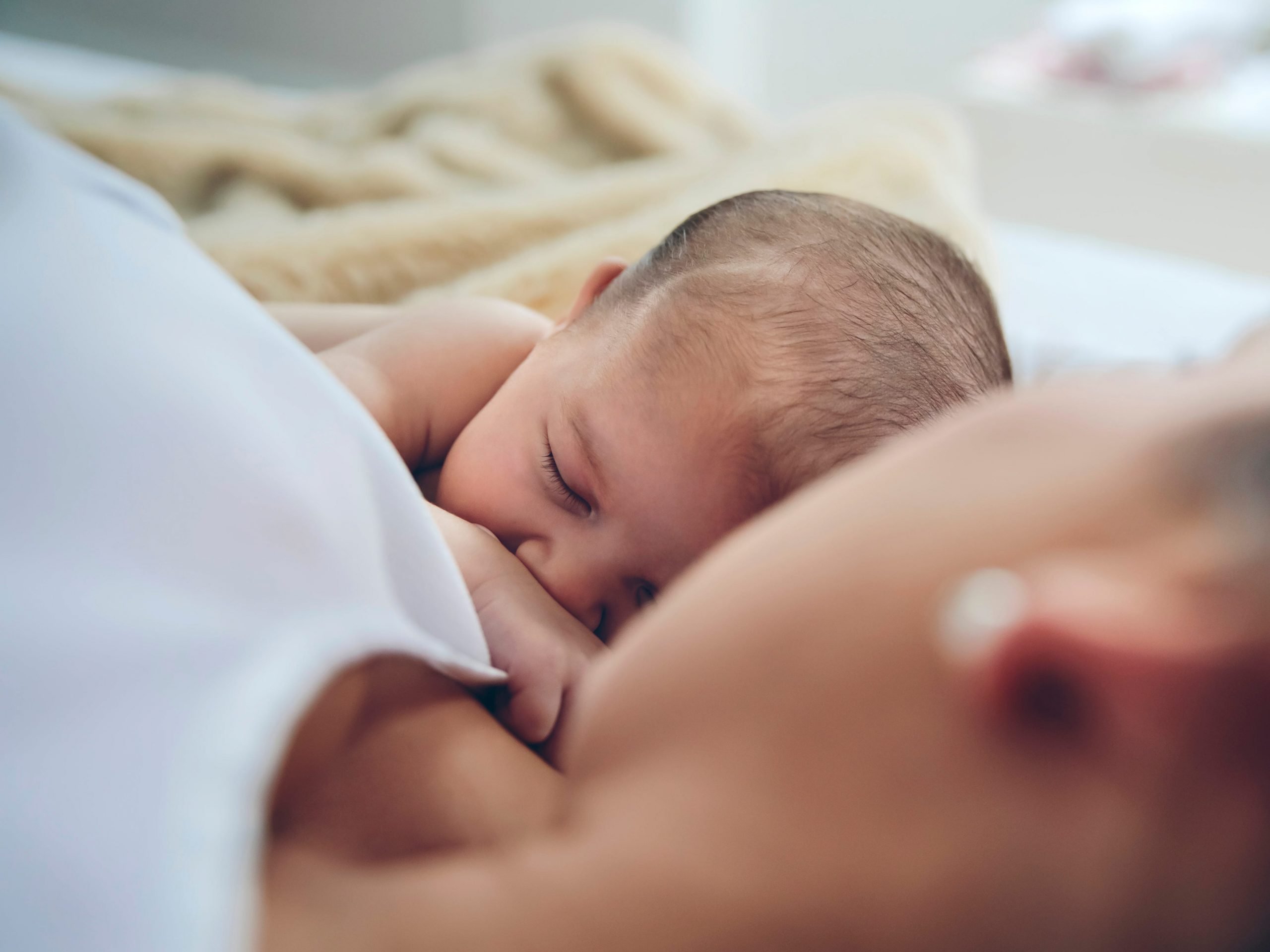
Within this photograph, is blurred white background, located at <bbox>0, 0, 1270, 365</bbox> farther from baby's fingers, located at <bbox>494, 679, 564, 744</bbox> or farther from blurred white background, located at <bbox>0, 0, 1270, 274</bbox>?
baby's fingers, located at <bbox>494, 679, 564, 744</bbox>

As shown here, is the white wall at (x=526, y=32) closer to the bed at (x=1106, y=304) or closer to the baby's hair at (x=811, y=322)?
the bed at (x=1106, y=304)

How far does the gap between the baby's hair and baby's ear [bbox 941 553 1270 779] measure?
301mm

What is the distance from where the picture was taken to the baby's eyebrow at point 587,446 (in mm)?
538

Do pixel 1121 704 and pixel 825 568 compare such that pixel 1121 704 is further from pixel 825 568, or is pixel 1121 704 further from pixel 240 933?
pixel 240 933

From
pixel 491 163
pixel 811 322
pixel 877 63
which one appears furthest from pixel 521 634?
pixel 877 63

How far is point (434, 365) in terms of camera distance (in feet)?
2.24

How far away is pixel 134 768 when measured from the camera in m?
0.25

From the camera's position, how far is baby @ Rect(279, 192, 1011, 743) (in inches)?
20.3

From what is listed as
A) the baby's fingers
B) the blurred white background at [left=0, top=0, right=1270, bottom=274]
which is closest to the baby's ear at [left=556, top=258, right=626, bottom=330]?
the baby's fingers

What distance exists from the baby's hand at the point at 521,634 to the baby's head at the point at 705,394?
0.02 metres

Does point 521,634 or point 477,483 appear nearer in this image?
point 521,634

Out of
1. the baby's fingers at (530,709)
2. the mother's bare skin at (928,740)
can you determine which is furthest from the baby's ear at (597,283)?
the mother's bare skin at (928,740)

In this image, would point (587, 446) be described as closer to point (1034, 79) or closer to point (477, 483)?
point (477, 483)

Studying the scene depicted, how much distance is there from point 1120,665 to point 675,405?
0.34 m
